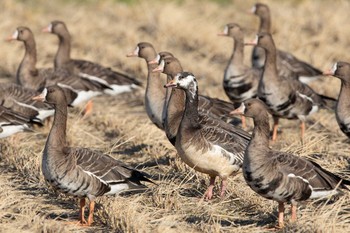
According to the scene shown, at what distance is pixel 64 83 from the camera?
1377 centimetres

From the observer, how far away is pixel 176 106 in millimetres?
10555

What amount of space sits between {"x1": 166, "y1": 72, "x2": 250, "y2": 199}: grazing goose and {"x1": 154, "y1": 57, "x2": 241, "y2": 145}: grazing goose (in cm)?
56

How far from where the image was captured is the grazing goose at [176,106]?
10328 millimetres

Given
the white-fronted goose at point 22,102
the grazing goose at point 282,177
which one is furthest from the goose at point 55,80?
the grazing goose at point 282,177

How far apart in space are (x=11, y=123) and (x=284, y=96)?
3868mm

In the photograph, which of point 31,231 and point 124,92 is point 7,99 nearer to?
point 124,92

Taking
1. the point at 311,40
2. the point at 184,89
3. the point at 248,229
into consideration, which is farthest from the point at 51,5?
the point at 248,229

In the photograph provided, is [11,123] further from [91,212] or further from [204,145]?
[204,145]

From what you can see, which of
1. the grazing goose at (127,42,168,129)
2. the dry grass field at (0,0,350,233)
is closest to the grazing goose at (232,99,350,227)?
the dry grass field at (0,0,350,233)

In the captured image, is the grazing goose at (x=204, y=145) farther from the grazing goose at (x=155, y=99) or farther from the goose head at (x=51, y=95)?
the grazing goose at (x=155, y=99)

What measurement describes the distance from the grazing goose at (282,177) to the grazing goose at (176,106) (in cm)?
179

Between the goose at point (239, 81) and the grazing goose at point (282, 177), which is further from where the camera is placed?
the goose at point (239, 81)

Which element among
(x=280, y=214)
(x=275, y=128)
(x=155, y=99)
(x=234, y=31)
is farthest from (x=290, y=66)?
(x=280, y=214)

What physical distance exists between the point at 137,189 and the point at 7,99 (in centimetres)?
402
